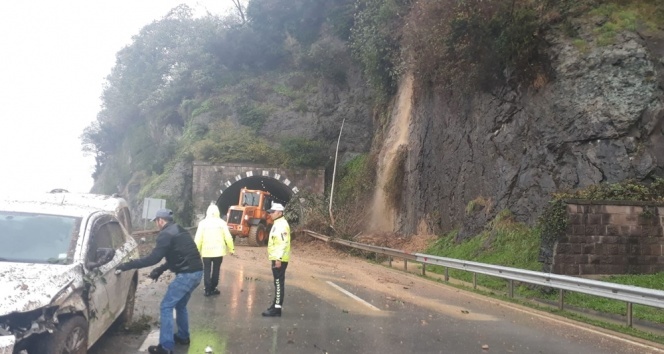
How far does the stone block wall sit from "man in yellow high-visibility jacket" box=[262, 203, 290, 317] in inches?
241

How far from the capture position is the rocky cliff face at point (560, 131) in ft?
50.2

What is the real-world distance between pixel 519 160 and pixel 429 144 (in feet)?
25.5

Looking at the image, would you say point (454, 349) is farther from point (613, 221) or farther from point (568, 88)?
point (568, 88)

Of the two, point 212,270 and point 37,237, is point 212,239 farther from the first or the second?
point 37,237

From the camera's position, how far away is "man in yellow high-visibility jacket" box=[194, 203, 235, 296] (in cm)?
1231

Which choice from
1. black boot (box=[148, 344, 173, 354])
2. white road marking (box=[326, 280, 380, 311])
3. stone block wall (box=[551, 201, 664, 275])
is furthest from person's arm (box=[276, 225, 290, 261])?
stone block wall (box=[551, 201, 664, 275])

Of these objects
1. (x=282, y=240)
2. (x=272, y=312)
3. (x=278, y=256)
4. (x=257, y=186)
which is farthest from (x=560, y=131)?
(x=257, y=186)

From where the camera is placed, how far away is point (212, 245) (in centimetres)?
1240

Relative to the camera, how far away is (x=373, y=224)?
32.1 m

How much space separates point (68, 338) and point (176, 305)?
5.79 ft

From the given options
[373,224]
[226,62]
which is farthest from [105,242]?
[226,62]

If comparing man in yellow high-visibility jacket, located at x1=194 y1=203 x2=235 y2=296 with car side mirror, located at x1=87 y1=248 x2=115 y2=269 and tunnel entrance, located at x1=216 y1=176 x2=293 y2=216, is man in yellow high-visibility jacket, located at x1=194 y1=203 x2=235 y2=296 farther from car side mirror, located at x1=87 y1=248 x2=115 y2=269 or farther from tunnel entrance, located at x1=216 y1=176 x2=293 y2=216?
tunnel entrance, located at x1=216 y1=176 x2=293 y2=216

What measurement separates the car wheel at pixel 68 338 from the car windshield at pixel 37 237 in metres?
0.76

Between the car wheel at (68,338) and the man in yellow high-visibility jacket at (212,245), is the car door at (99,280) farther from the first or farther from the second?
the man in yellow high-visibility jacket at (212,245)
